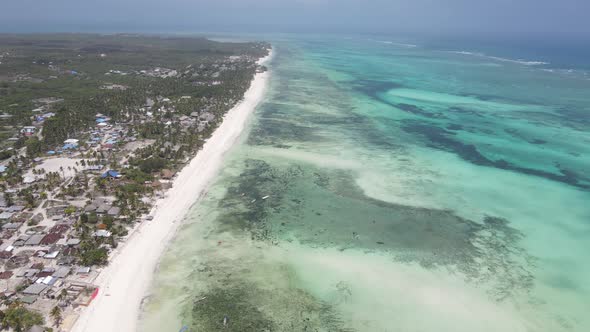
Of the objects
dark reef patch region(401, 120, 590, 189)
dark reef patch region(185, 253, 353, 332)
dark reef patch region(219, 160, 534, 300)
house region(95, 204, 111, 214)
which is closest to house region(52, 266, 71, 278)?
house region(95, 204, 111, 214)

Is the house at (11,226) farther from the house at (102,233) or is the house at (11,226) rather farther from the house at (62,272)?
the house at (62,272)

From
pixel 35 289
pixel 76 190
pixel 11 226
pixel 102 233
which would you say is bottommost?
pixel 35 289

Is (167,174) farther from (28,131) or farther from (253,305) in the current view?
(28,131)

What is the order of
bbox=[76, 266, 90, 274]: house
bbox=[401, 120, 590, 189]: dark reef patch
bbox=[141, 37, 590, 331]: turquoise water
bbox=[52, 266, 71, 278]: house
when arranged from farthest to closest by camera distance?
bbox=[401, 120, 590, 189]: dark reef patch, bbox=[76, 266, 90, 274]: house, bbox=[52, 266, 71, 278]: house, bbox=[141, 37, 590, 331]: turquoise water

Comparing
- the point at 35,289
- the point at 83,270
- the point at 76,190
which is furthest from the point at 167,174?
the point at 35,289

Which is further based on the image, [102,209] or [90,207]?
[90,207]

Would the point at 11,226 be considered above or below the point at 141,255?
above

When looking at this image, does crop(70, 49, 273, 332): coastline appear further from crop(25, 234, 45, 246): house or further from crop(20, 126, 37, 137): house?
crop(20, 126, 37, 137): house

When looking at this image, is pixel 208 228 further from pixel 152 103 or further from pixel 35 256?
pixel 152 103
